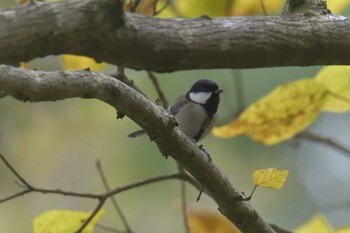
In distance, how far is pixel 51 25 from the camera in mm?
1219

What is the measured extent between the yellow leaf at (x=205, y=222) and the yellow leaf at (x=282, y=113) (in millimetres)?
260

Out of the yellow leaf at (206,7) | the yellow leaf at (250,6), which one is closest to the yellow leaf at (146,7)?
the yellow leaf at (206,7)

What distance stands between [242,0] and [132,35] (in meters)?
0.67

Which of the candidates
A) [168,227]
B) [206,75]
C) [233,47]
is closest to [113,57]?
[233,47]

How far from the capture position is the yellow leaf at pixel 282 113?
63.8 inches

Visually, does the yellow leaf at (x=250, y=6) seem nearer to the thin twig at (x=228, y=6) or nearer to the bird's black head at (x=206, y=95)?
the thin twig at (x=228, y=6)

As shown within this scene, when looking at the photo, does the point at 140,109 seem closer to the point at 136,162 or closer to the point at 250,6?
the point at 250,6

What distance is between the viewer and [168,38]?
1.33 m

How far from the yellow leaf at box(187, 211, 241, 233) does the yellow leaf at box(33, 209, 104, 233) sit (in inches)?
13.0

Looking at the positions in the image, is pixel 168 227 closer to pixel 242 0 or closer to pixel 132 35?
pixel 242 0

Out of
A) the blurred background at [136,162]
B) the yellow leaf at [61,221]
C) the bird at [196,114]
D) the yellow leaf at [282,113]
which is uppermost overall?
the yellow leaf at [282,113]

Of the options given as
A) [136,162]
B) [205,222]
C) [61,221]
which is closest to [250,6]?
[205,222]

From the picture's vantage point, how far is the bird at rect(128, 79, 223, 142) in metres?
2.09

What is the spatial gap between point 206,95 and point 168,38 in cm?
90
